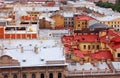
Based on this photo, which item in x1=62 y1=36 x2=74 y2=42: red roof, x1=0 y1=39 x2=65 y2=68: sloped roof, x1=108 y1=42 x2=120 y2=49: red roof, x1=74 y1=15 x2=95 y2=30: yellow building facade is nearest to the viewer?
x1=0 y1=39 x2=65 y2=68: sloped roof

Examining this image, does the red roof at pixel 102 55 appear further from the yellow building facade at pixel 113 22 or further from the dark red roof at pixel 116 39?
the yellow building facade at pixel 113 22

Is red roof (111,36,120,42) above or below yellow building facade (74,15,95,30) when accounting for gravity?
above

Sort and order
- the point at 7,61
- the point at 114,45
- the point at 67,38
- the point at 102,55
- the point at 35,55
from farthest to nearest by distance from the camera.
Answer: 1. the point at 67,38
2. the point at 114,45
3. the point at 102,55
4. the point at 35,55
5. the point at 7,61

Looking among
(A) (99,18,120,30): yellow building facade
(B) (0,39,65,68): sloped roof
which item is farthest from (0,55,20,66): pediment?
(A) (99,18,120,30): yellow building facade

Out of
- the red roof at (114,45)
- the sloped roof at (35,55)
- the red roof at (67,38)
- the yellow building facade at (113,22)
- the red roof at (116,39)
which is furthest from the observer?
the yellow building facade at (113,22)

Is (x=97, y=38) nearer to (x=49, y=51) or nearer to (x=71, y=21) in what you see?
(x=49, y=51)

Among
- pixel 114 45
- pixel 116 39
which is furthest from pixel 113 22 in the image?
pixel 114 45

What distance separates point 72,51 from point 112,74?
47.9 ft

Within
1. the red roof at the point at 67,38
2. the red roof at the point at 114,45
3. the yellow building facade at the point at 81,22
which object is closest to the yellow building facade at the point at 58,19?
the yellow building facade at the point at 81,22

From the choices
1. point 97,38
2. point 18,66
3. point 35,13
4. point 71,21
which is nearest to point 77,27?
point 71,21

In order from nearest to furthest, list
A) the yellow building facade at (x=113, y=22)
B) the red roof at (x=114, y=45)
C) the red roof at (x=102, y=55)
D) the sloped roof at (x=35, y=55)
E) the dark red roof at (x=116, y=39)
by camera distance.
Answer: the sloped roof at (x=35, y=55)
the red roof at (x=102, y=55)
the red roof at (x=114, y=45)
the dark red roof at (x=116, y=39)
the yellow building facade at (x=113, y=22)

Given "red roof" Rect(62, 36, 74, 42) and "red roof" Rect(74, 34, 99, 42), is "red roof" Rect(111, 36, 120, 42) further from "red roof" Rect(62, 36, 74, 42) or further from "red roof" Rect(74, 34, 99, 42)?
"red roof" Rect(62, 36, 74, 42)

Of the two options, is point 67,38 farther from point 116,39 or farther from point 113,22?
point 113,22

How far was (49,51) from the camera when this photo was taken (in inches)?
2242
